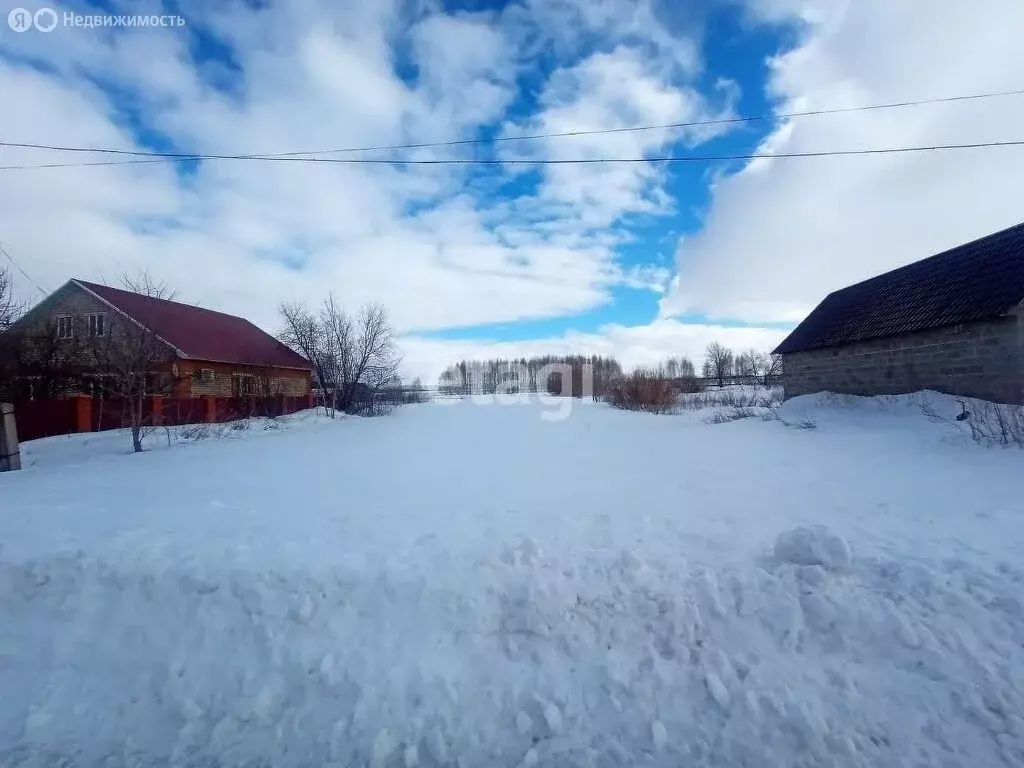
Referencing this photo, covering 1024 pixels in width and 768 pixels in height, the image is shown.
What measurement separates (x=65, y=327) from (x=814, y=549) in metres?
22.8

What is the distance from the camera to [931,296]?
1370 centimetres

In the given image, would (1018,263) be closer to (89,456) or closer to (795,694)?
(795,694)

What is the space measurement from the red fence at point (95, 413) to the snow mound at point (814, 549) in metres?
16.2

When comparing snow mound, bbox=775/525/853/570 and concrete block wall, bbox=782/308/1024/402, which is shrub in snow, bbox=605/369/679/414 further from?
snow mound, bbox=775/525/853/570

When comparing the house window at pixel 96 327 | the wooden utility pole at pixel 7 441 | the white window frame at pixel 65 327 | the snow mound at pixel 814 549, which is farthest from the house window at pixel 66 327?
the snow mound at pixel 814 549

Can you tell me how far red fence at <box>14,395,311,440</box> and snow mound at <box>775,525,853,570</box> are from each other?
16.2 meters

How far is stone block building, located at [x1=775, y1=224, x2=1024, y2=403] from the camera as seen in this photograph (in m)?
11.0

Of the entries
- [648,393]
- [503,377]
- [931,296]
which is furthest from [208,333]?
[503,377]

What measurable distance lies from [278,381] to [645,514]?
2390 centimetres

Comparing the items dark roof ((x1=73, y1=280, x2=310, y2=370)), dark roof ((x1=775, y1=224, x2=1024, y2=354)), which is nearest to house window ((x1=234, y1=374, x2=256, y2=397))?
dark roof ((x1=73, y1=280, x2=310, y2=370))

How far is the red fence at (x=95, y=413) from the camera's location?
577 inches

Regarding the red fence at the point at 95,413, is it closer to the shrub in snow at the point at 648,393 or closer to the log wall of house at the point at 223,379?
the log wall of house at the point at 223,379

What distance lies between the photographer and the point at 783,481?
6.51 metres

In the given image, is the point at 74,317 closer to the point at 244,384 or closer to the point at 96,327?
the point at 96,327
